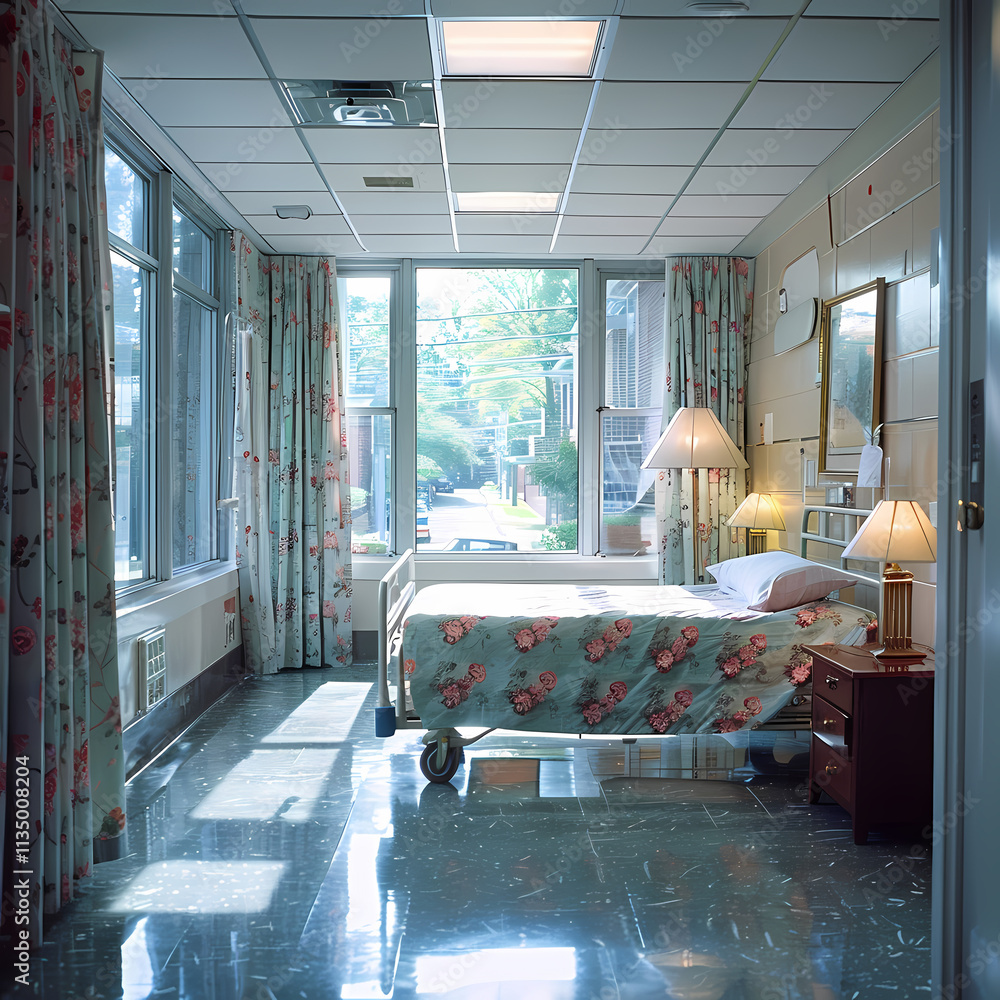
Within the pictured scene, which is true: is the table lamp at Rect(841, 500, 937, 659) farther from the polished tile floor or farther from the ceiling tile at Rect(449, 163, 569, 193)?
the ceiling tile at Rect(449, 163, 569, 193)

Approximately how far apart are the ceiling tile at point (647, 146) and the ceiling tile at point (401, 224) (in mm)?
1101

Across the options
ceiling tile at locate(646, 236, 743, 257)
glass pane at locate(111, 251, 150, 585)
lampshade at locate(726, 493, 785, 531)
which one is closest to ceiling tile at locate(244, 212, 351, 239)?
glass pane at locate(111, 251, 150, 585)

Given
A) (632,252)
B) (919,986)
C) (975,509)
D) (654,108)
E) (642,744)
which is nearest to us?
(975,509)

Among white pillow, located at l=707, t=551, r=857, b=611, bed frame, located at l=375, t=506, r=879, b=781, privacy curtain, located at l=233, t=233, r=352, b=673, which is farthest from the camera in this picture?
privacy curtain, located at l=233, t=233, r=352, b=673

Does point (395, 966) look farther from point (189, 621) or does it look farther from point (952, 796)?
point (189, 621)

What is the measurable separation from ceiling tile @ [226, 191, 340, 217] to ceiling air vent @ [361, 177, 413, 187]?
25 cm

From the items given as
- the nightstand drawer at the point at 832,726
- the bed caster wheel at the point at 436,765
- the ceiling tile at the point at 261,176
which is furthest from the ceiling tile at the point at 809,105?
the bed caster wheel at the point at 436,765

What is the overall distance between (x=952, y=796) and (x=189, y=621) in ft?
10.6

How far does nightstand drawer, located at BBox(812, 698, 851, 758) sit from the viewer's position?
2.47m

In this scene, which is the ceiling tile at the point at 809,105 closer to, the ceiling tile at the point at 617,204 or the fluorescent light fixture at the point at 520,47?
the fluorescent light fixture at the point at 520,47

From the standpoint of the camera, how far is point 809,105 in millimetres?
2926

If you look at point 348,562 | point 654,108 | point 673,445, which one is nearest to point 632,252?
point 673,445

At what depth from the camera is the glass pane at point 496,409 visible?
5156 millimetres

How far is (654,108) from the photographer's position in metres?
2.94
